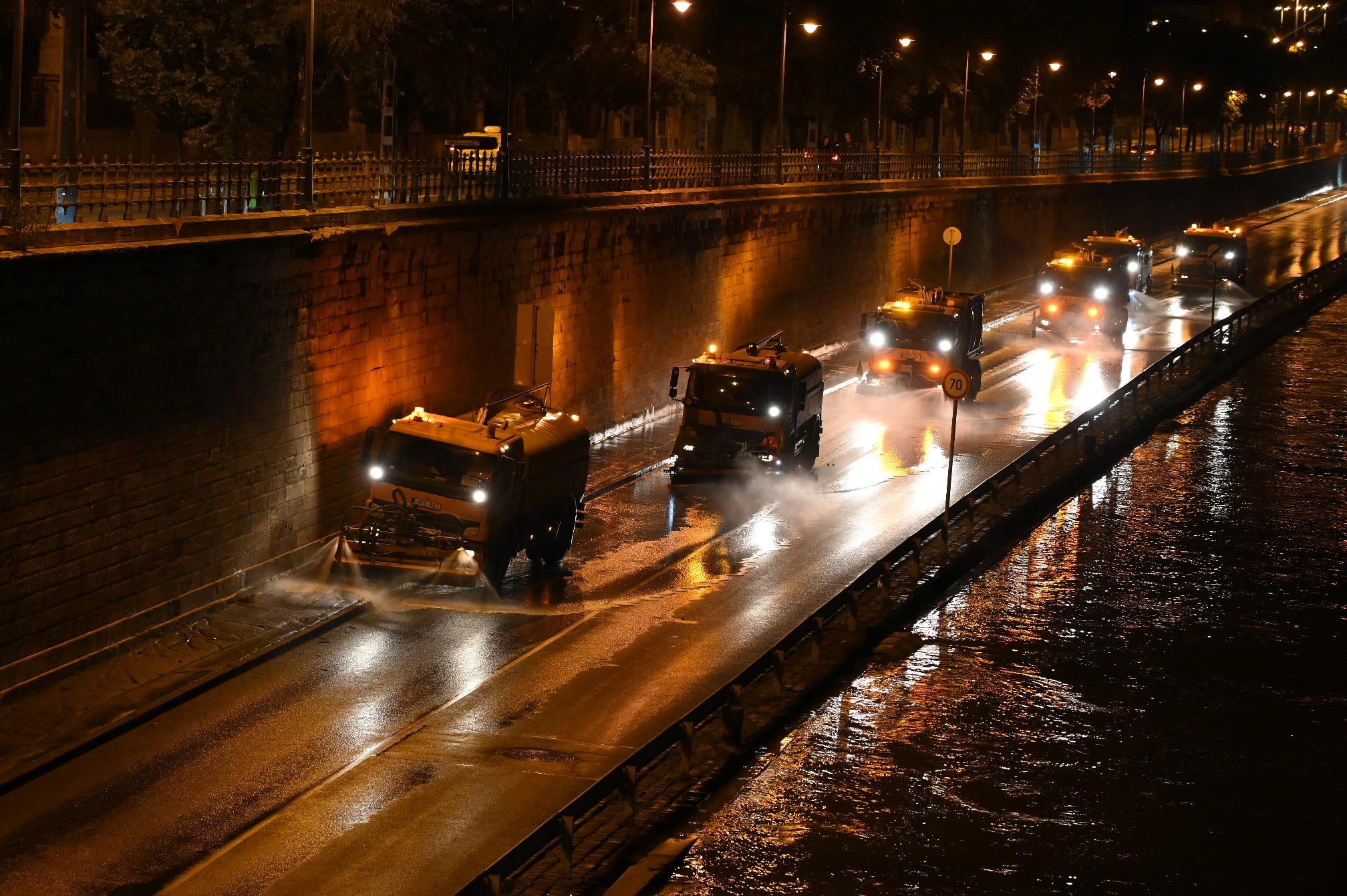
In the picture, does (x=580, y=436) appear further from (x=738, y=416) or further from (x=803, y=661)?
(x=803, y=661)

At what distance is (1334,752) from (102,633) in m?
13.8

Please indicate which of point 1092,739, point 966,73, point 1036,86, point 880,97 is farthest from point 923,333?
point 1036,86

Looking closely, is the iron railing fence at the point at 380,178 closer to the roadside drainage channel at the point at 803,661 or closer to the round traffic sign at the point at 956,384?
the round traffic sign at the point at 956,384

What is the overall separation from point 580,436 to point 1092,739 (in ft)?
30.4

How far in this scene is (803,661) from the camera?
20250mm

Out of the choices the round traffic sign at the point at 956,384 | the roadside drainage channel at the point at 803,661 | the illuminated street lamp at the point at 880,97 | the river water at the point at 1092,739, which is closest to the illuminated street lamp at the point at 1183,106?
the illuminated street lamp at the point at 880,97

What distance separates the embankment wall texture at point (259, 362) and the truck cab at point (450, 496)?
1.65 metres

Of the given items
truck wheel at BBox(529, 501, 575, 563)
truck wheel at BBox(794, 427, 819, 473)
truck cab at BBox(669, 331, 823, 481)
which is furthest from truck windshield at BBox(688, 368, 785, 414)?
truck wheel at BBox(529, 501, 575, 563)

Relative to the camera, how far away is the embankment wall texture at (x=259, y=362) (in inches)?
745

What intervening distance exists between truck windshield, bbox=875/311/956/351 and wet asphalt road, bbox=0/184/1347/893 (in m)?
8.02

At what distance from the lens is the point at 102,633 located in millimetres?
20094

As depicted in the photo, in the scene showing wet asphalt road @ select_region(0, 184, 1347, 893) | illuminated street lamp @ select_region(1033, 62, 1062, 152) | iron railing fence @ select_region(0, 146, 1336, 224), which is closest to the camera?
wet asphalt road @ select_region(0, 184, 1347, 893)

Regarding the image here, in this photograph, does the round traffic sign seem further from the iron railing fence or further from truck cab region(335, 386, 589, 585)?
the iron railing fence

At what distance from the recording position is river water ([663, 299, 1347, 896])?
15031 mm
